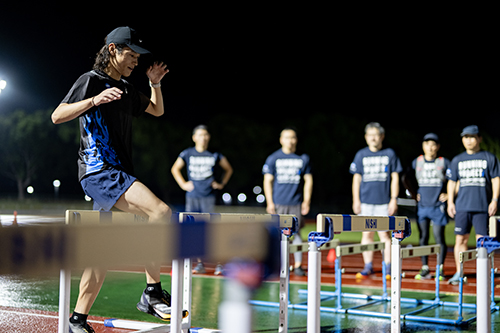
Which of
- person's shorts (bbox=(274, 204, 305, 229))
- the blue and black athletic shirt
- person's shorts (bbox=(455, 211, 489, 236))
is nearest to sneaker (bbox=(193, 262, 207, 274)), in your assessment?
person's shorts (bbox=(274, 204, 305, 229))

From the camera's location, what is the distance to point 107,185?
3.52 metres

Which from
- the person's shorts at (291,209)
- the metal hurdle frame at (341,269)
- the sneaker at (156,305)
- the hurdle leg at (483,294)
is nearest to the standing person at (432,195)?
the person's shorts at (291,209)

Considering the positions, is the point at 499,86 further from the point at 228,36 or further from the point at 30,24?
the point at 30,24

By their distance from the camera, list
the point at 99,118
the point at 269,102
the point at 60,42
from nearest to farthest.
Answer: the point at 99,118 → the point at 60,42 → the point at 269,102

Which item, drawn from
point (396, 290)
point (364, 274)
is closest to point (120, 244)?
point (396, 290)

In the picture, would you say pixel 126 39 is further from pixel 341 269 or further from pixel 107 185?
pixel 341 269

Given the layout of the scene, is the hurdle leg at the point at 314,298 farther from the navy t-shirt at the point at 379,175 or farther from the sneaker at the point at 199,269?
the sneaker at the point at 199,269

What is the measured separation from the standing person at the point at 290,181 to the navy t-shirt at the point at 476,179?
7.13 feet

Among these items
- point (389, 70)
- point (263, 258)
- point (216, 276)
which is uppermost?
point (389, 70)

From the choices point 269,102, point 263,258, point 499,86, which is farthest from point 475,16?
point 263,258

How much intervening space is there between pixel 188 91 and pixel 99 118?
2345 inches

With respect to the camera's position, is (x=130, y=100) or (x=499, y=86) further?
(x=499, y=86)

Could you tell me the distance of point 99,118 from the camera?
363cm

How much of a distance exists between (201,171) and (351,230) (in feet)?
18.9
